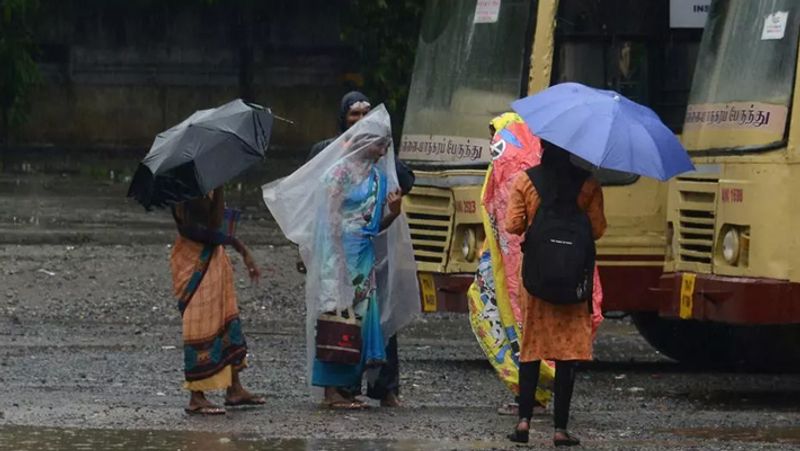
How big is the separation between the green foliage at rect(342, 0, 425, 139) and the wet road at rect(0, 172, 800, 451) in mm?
6005

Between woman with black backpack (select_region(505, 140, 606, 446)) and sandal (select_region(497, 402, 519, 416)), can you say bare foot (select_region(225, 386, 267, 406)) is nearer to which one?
sandal (select_region(497, 402, 519, 416))

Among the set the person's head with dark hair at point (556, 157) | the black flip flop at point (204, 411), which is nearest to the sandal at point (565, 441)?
the person's head with dark hair at point (556, 157)

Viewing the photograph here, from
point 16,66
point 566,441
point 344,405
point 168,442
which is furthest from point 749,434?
point 16,66

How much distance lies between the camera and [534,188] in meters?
8.80

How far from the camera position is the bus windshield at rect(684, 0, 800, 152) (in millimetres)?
10164

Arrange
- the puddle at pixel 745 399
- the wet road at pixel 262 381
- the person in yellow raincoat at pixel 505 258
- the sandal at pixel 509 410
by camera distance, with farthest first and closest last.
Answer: the puddle at pixel 745 399 → the sandal at pixel 509 410 → the person in yellow raincoat at pixel 505 258 → the wet road at pixel 262 381

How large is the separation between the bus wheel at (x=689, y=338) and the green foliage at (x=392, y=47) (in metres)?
11.3

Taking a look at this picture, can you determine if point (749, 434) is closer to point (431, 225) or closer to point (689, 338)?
point (431, 225)

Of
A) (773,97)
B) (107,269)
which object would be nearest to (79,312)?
(107,269)

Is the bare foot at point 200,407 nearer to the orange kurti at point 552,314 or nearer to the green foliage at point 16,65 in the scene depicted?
the orange kurti at point 552,314

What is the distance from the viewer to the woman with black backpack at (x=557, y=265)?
8.67m

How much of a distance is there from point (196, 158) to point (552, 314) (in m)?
1.85

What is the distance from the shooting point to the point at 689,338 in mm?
12961

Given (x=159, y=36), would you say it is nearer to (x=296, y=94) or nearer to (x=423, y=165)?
(x=296, y=94)
